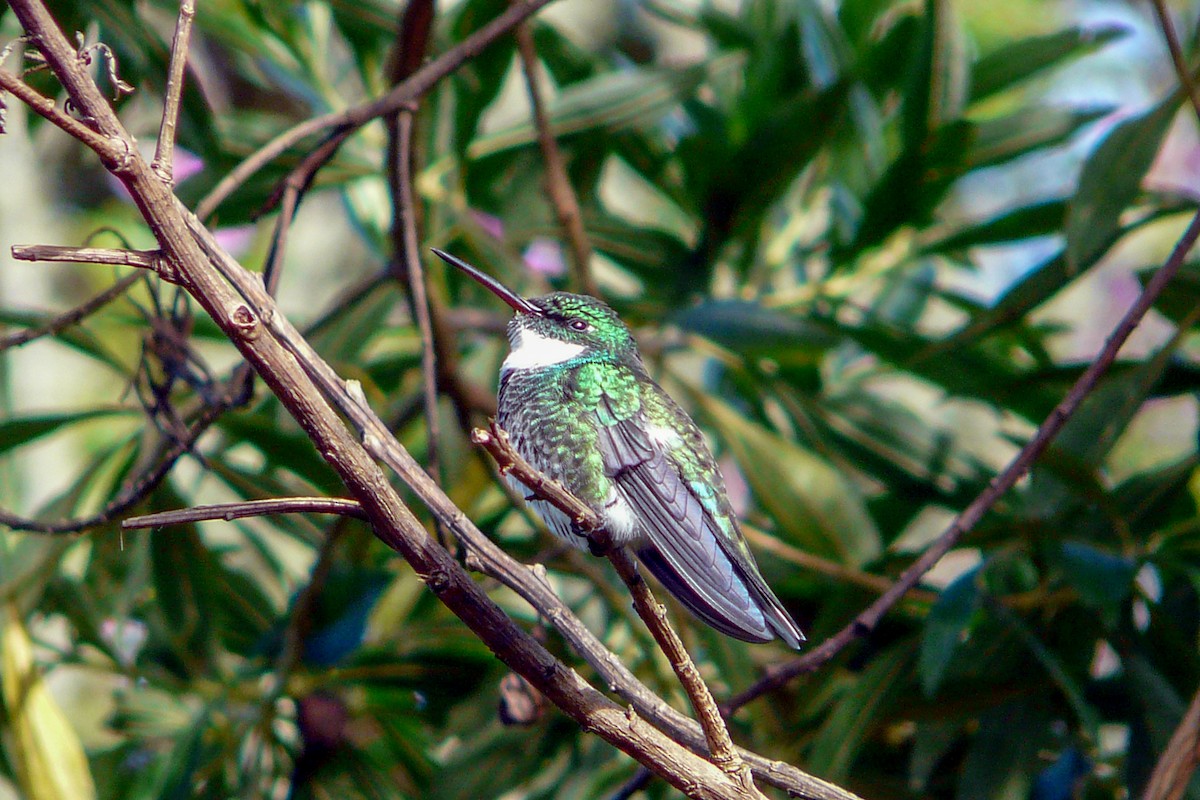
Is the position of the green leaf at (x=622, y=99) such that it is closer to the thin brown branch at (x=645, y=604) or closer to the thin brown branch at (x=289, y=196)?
the thin brown branch at (x=289, y=196)

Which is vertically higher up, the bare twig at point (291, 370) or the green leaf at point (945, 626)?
the bare twig at point (291, 370)

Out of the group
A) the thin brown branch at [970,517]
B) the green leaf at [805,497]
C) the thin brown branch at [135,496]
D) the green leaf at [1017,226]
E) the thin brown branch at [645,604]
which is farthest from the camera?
the green leaf at [1017,226]

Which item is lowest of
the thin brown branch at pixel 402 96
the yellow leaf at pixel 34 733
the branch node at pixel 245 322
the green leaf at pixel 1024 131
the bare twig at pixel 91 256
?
the yellow leaf at pixel 34 733

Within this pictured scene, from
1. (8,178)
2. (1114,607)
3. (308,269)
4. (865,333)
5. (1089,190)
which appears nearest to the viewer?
(1114,607)

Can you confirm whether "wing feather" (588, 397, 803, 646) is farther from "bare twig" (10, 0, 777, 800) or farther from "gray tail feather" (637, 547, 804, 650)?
"bare twig" (10, 0, 777, 800)

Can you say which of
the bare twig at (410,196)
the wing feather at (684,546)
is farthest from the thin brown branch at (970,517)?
the bare twig at (410,196)

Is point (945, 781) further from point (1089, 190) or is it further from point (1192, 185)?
point (1192, 185)

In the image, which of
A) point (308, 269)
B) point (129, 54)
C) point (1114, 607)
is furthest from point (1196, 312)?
point (308, 269)

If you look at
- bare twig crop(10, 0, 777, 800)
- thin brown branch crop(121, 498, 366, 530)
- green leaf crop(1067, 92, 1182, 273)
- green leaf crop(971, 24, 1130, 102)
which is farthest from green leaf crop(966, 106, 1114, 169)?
thin brown branch crop(121, 498, 366, 530)
